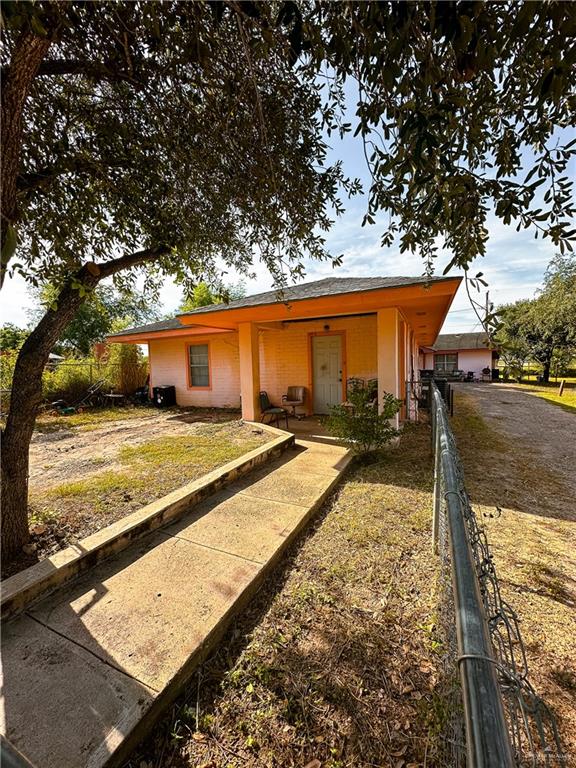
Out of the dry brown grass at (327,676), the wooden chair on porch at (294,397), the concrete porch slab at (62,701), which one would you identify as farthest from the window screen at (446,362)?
the concrete porch slab at (62,701)

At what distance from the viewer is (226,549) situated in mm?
2865

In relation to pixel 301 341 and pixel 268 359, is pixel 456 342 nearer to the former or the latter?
pixel 301 341

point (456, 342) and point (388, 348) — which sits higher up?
point (456, 342)

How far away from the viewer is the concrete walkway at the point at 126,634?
4.83 ft

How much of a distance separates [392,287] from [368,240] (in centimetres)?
236

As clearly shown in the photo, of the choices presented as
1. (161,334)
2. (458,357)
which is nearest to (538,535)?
(161,334)

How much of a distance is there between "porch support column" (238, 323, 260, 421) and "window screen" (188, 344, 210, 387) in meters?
3.67

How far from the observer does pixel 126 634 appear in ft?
6.52

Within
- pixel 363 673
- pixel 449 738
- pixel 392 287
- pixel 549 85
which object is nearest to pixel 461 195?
pixel 549 85

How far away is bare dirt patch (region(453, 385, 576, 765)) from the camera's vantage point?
6.32 feet

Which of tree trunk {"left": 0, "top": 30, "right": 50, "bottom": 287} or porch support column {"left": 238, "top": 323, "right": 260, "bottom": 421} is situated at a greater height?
tree trunk {"left": 0, "top": 30, "right": 50, "bottom": 287}

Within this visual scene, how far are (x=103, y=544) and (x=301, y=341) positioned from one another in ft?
25.4

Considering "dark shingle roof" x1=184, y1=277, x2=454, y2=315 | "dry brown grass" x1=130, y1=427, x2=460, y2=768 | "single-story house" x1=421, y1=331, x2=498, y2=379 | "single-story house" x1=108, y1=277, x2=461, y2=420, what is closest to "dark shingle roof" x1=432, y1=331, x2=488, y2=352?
"single-story house" x1=421, y1=331, x2=498, y2=379

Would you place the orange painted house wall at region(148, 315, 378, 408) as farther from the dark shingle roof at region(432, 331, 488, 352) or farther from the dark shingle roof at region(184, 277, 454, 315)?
the dark shingle roof at region(432, 331, 488, 352)
